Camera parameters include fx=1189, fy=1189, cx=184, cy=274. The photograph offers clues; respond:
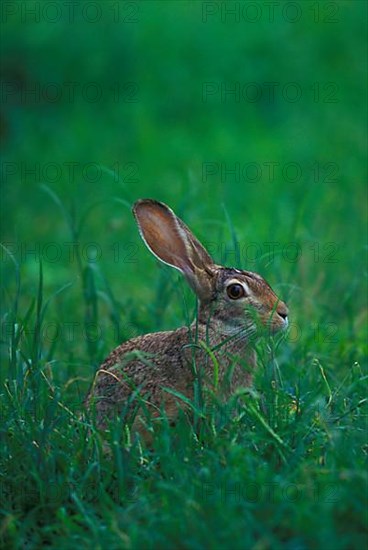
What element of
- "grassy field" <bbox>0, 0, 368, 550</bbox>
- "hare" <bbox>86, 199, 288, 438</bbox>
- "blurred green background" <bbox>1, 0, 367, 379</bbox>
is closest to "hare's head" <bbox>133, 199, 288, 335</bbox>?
"hare" <bbox>86, 199, 288, 438</bbox>

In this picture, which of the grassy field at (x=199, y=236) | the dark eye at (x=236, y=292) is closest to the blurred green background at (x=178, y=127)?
the grassy field at (x=199, y=236)

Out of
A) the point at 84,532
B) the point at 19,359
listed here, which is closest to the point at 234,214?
the point at 19,359

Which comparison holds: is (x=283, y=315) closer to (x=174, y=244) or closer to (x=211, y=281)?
(x=211, y=281)

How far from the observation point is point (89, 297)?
6.20m

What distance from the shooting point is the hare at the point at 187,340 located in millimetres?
4887

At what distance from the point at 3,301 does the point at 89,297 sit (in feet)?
2.38

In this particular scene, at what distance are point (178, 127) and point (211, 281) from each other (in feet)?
18.7

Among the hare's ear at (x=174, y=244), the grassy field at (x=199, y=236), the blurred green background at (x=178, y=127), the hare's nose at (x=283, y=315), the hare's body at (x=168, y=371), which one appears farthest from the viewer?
the blurred green background at (x=178, y=127)

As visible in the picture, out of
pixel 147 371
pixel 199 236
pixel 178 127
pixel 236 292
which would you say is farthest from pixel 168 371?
pixel 178 127

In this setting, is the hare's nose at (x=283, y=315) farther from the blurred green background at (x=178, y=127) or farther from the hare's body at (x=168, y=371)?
the blurred green background at (x=178, y=127)

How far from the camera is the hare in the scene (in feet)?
16.0

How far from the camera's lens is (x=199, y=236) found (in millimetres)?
6305

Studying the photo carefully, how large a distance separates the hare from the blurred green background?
210 centimetres

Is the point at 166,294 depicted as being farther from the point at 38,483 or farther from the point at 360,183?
the point at 360,183
